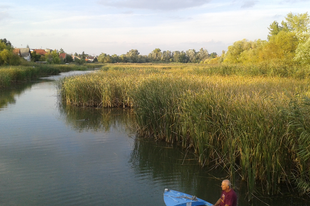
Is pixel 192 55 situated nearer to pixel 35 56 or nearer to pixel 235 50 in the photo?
pixel 235 50

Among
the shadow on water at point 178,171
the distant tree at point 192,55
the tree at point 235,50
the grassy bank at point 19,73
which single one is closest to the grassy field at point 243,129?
the shadow on water at point 178,171

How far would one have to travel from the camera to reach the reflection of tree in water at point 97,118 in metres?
11.6

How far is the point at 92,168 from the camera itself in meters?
7.16

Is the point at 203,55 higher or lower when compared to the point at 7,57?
higher

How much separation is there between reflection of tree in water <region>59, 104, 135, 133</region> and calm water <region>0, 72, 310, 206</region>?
0.29 feet

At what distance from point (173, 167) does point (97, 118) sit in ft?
22.0

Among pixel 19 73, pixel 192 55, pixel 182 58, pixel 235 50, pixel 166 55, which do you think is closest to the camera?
pixel 19 73

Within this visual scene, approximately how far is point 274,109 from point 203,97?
7.17 ft

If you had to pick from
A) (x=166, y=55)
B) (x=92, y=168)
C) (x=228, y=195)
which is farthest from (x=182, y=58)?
(x=228, y=195)

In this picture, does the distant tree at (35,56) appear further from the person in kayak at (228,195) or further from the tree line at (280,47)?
the person in kayak at (228,195)

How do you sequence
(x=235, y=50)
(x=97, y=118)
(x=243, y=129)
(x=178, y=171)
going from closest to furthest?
1. (x=243, y=129)
2. (x=178, y=171)
3. (x=97, y=118)
4. (x=235, y=50)

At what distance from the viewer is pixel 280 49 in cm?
2919

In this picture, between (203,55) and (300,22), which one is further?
(203,55)

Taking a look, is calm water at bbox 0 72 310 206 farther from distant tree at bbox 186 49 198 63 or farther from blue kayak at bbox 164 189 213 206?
distant tree at bbox 186 49 198 63
